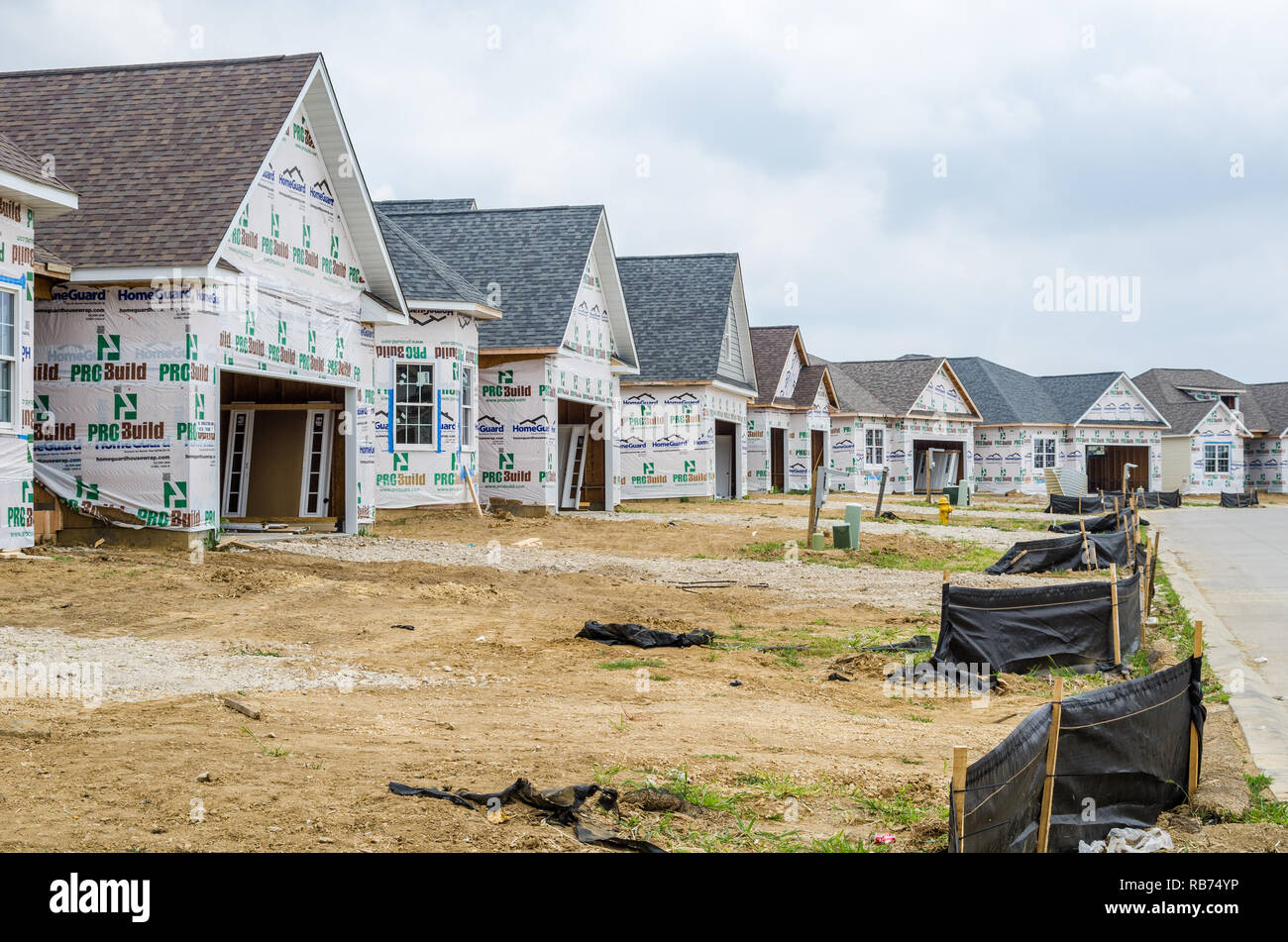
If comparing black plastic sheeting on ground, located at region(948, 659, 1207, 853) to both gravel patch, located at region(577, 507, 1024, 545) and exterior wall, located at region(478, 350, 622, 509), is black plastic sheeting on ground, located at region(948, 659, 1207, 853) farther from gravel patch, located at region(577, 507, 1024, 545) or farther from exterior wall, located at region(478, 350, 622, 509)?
exterior wall, located at region(478, 350, 622, 509)

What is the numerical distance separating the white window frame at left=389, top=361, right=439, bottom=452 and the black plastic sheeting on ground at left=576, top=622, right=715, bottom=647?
12.8m

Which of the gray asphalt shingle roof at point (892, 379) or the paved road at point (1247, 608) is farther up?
the gray asphalt shingle roof at point (892, 379)

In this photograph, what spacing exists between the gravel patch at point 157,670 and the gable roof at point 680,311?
2674cm

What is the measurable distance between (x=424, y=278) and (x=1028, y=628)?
657 inches

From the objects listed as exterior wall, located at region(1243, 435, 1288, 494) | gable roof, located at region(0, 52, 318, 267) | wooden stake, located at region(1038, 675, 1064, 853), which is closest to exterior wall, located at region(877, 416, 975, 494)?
exterior wall, located at region(1243, 435, 1288, 494)

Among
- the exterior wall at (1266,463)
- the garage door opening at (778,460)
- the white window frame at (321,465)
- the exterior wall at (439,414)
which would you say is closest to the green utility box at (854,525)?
the exterior wall at (439,414)

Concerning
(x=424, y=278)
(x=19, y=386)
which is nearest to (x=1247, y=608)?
(x=19, y=386)

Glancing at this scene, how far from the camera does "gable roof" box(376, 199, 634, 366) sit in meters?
27.3

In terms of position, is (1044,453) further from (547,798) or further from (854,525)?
(547,798)

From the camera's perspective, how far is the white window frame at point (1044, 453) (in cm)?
6075

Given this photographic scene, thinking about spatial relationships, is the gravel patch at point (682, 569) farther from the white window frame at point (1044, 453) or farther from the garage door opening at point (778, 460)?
the white window frame at point (1044, 453)

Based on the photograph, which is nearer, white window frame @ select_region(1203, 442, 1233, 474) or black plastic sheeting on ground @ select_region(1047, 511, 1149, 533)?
black plastic sheeting on ground @ select_region(1047, 511, 1149, 533)

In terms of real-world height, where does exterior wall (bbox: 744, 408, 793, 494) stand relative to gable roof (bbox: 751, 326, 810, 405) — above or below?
below
